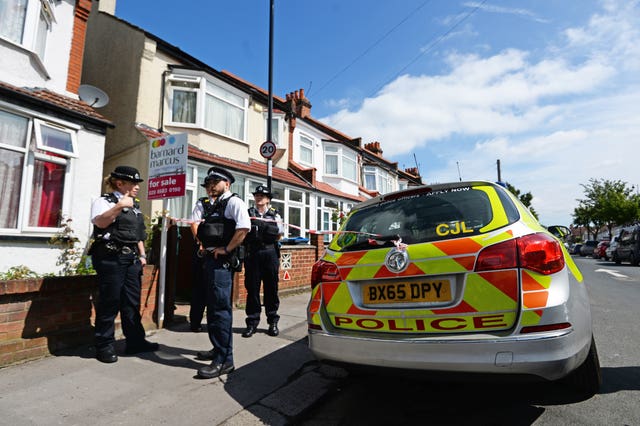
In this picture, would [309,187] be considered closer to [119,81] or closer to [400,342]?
[119,81]

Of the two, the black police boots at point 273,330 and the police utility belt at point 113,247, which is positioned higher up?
the police utility belt at point 113,247

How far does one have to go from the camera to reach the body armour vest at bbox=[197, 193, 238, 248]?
3.07 m

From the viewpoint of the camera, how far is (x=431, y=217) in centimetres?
233

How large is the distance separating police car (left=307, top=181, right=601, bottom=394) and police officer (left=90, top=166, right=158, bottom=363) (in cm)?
205

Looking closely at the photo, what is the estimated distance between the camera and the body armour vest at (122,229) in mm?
3322

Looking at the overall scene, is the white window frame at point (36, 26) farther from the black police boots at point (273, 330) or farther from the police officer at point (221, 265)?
the black police boots at point (273, 330)

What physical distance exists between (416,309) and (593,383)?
1547mm

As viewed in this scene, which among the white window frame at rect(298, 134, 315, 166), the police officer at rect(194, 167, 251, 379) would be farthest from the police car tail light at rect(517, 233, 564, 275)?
the white window frame at rect(298, 134, 315, 166)

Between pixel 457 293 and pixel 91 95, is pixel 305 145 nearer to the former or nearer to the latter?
pixel 91 95

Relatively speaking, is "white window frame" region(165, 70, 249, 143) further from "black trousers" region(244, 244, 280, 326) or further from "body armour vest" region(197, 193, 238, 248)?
"body armour vest" region(197, 193, 238, 248)

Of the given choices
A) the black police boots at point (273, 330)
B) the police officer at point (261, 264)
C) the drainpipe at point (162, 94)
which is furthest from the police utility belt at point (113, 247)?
the drainpipe at point (162, 94)

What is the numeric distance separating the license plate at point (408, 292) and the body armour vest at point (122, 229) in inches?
95.9

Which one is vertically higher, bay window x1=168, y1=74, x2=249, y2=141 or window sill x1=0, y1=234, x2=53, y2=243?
bay window x1=168, y1=74, x2=249, y2=141

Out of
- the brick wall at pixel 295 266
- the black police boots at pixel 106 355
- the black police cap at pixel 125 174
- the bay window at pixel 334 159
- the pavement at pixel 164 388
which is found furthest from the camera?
the bay window at pixel 334 159
